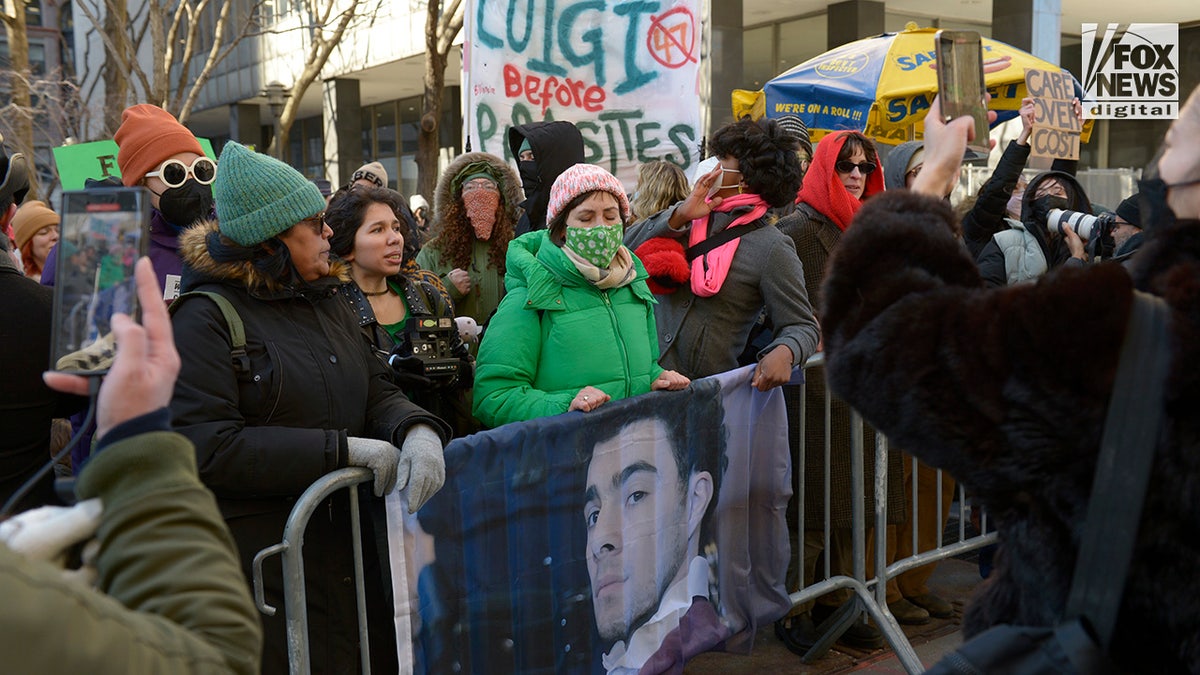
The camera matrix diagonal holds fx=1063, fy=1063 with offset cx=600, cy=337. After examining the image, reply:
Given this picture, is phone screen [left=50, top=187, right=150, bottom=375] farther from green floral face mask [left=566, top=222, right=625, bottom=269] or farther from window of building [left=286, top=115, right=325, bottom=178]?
window of building [left=286, top=115, right=325, bottom=178]

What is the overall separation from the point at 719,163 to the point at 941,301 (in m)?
2.94

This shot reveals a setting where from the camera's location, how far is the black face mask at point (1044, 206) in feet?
20.2

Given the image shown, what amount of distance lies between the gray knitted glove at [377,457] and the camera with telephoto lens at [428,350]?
33.4 inches

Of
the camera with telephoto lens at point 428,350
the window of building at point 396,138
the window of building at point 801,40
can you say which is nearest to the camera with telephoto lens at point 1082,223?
the camera with telephoto lens at point 428,350

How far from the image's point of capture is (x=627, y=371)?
387cm

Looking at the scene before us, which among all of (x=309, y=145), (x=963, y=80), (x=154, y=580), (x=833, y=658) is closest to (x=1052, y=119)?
(x=833, y=658)

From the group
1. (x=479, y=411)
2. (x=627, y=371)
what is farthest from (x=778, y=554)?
(x=479, y=411)

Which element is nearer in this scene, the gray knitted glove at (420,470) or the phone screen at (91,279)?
the phone screen at (91,279)

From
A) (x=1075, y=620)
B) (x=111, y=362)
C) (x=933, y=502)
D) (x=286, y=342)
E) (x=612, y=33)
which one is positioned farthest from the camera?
(x=612, y=33)

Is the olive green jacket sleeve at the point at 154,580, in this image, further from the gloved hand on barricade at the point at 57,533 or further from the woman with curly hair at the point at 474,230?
the woman with curly hair at the point at 474,230

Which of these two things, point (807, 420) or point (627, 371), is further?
point (807, 420)

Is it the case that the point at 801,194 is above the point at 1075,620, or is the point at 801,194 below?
above

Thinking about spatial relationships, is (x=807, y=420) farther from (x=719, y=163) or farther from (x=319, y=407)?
(x=319, y=407)

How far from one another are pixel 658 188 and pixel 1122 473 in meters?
4.21
